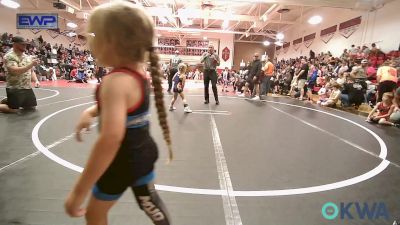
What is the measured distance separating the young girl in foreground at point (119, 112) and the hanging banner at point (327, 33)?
655 inches

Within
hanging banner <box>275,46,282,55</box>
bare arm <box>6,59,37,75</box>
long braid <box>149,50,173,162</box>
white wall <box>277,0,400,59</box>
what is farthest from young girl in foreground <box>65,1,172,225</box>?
hanging banner <box>275,46,282,55</box>

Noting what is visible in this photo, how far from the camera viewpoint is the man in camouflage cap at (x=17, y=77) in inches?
199

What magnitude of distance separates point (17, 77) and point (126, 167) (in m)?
5.26

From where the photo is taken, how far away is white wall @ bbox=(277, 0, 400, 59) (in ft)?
35.3

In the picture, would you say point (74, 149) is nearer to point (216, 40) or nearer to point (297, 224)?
point (297, 224)

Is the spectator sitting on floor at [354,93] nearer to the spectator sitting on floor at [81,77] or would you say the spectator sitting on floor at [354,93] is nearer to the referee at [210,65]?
the referee at [210,65]

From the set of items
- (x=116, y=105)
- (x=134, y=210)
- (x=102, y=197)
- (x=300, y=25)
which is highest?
(x=300, y=25)

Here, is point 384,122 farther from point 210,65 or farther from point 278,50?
point 278,50

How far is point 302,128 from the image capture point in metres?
5.20

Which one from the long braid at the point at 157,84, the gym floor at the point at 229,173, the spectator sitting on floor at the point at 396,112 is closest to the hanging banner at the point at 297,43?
the spectator sitting on floor at the point at 396,112

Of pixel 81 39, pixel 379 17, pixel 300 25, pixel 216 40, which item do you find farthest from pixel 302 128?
pixel 81 39

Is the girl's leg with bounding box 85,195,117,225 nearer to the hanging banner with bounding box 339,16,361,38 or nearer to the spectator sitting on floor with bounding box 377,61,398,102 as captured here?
the spectator sitting on floor with bounding box 377,61,398,102

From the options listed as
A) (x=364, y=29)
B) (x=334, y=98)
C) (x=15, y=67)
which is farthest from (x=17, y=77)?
(x=364, y=29)

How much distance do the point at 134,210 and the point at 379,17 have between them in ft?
43.9
